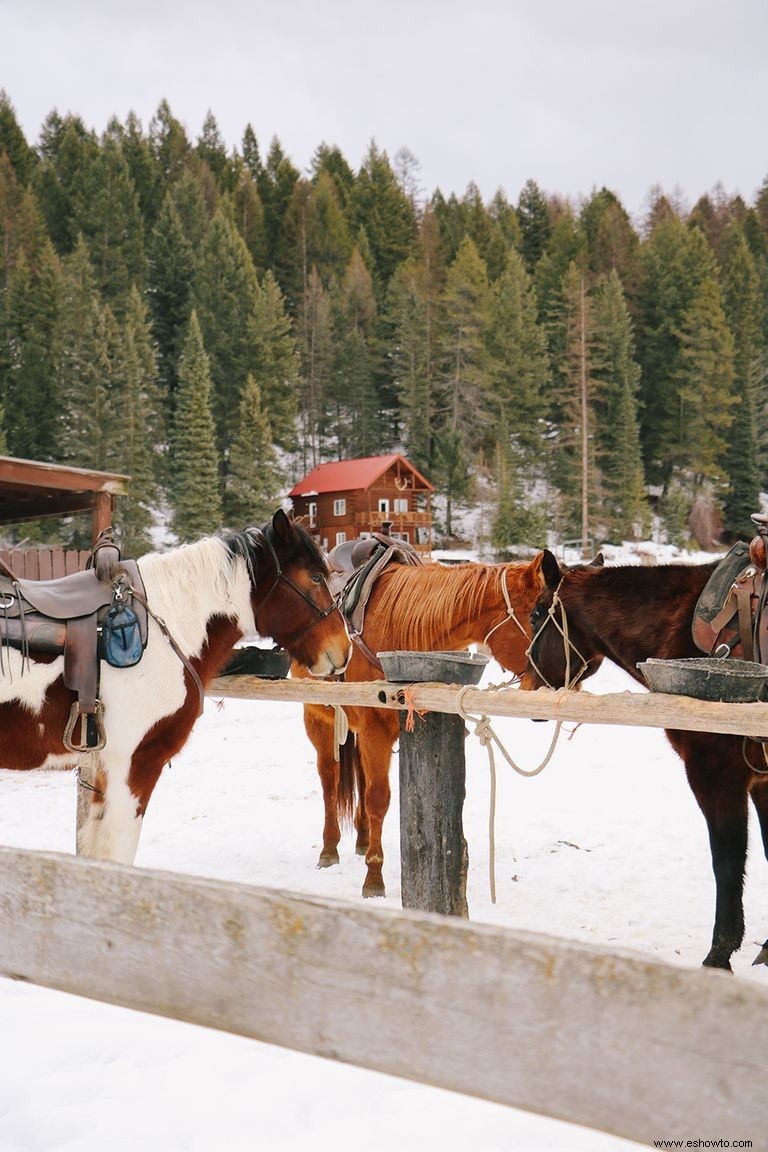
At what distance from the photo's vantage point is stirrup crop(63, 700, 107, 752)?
9.91ft

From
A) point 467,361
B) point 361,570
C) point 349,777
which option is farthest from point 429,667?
point 467,361

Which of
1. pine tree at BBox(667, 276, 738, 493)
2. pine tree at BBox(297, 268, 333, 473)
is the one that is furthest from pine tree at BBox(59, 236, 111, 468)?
pine tree at BBox(667, 276, 738, 493)

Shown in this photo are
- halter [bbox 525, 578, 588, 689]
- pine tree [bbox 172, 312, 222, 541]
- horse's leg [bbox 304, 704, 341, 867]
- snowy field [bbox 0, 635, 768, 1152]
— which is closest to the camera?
snowy field [bbox 0, 635, 768, 1152]

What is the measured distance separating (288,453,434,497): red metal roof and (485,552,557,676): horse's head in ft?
108

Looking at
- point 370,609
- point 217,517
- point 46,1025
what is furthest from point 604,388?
point 46,1025

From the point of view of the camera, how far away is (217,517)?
113 ft

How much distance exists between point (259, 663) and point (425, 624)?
1.10m

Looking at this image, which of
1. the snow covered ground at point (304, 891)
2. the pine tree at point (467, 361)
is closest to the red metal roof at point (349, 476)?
the pine tree at point (467, 361)

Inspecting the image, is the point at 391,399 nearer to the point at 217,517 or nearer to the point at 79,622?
the point at 217,517

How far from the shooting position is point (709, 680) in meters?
2.88

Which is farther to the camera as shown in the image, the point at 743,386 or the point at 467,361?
the point at 467,361

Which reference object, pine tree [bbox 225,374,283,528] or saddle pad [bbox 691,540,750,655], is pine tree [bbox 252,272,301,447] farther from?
saddle pad [bbox 691,540,750,655]

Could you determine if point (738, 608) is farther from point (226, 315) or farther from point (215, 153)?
point (215, 153)

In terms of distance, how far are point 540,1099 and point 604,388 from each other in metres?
44.8
